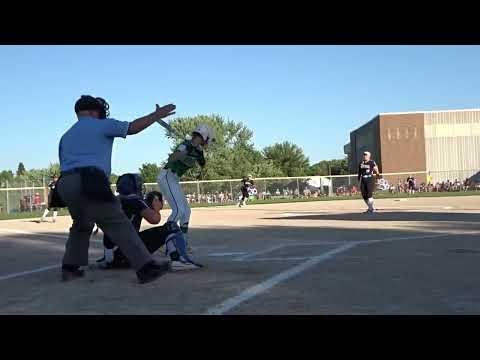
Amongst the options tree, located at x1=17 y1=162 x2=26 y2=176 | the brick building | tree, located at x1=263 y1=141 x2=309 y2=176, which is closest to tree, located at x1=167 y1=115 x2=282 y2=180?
tree, located at x1=263 y1=141 x2=309 y2=176

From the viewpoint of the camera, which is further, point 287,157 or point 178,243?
point 287,157

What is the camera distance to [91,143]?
5.07 meters

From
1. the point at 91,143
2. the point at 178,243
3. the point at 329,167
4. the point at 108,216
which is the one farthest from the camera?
the point at 329,167

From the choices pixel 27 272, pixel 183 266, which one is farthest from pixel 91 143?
pixel 27 272

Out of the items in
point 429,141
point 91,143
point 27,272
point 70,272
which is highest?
point 429,141

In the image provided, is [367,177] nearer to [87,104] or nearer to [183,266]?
[183,266]

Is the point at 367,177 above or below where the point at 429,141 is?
below

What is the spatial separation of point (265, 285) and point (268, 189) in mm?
39829

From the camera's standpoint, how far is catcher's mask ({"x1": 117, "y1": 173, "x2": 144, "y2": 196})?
6.12 metres

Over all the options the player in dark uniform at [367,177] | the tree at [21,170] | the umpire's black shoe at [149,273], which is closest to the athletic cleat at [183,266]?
the umpire's black shoe at [149,273]

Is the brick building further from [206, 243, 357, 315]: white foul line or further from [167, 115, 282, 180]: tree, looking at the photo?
[206, 243, 357, 315]: white foul line

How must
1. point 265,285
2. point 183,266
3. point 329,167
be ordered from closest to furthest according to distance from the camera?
point 265,285, point 183,266, point 329,167
